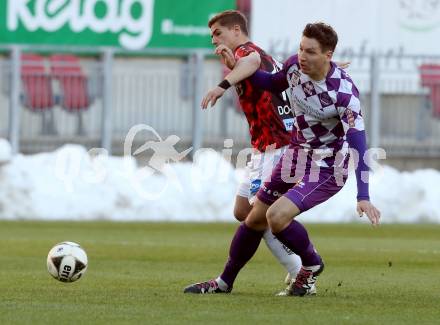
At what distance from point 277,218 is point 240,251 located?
695 millimetres

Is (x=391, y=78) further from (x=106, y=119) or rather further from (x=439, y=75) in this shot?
(x=106, y=119)

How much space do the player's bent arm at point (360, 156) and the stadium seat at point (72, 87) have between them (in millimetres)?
13474

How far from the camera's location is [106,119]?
22656mm

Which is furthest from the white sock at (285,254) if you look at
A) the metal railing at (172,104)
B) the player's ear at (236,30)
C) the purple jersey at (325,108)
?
the metal railing at (172,104)

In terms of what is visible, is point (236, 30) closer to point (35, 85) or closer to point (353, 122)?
point (353, 122)

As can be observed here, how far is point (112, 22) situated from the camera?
24.5 metres

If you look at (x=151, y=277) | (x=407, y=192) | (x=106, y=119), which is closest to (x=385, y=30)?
(x=407, y=192)

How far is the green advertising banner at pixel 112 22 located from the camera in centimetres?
2406

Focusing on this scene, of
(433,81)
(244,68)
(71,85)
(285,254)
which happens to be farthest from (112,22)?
(244,68)

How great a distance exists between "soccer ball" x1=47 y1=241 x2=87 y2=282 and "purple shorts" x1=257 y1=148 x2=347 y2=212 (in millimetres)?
1499

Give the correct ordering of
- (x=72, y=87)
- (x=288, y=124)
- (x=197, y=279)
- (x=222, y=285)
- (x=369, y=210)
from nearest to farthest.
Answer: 1. (x=369, y=210)
2. (x=222, y=285)
3. (x=288, y=124)
4. (x=197, y=279)
5. (x=72, y=87)

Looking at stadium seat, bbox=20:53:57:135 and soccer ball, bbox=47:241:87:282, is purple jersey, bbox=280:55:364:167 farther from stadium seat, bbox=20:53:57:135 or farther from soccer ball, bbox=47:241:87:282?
stadium seat, bbox=20:53:57:135

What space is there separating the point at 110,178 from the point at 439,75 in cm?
604

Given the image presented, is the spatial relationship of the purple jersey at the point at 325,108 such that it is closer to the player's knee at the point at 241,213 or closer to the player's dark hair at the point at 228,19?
the player's dark hair at the point at 228,19
